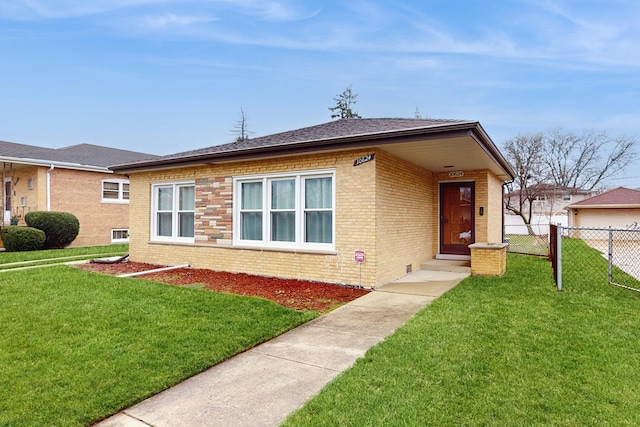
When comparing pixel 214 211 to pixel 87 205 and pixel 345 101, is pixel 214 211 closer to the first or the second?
pixel 87 205

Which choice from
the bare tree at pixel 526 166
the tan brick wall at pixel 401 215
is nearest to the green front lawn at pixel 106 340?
the tan brick wall at pixel 401 215

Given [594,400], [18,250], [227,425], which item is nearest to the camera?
[227,425]

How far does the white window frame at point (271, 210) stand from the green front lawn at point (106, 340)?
2.25 meters

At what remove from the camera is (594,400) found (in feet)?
9.23

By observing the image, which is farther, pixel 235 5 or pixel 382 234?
pixel 235 5

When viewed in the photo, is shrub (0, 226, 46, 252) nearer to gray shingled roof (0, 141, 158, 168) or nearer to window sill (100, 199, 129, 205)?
gray shingled roof (0, 141, 158, 168)

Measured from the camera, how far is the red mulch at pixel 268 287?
6.12 metres

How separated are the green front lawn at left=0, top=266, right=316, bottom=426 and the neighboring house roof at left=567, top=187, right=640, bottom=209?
937 inches

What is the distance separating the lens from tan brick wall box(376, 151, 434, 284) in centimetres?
736

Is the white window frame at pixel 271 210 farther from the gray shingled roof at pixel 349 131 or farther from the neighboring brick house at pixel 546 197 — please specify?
the neighboring brick house at pixel 546 197

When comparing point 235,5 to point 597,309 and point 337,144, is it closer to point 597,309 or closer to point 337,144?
point 337,144

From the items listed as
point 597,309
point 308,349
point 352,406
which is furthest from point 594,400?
point 597,309

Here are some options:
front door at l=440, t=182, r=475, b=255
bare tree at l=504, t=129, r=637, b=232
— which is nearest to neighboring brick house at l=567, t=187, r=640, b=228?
bare tree at l=504, t=129, r=637, b=232

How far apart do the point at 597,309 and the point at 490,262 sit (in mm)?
2738
